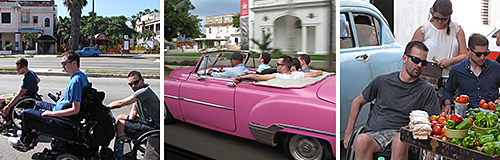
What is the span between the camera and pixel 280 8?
2336 mm

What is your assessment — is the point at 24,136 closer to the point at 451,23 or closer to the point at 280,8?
the point at 280,8

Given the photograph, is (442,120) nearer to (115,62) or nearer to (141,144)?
(141,144)

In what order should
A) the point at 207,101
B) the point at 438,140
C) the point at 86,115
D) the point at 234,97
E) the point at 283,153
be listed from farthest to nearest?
the point at 86,115
the point at 207,101
the point at 234,97
the point at 283,153
the point at 438,140

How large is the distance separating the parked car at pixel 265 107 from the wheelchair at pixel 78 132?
0.78 metres

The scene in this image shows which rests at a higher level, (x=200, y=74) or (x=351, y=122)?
(x=200, y=74)

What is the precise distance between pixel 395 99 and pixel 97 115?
241cm

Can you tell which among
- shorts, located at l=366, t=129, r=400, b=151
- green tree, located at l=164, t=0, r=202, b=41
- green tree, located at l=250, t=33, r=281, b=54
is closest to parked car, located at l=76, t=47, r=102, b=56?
green tree, located at l=164, t=0, r=202, b=41

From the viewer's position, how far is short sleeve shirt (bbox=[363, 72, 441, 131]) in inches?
91.0

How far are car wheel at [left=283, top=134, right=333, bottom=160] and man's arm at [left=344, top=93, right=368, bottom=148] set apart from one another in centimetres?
24

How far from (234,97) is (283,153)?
0.55m

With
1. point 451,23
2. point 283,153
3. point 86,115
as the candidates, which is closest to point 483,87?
point 451,23

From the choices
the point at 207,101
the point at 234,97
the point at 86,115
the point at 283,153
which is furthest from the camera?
the point at 86,115

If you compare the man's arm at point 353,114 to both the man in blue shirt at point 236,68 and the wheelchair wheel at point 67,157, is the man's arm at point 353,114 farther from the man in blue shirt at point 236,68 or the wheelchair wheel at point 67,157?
the wheelchair wheel at point 67,157

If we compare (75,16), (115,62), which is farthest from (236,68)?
(75,16)
